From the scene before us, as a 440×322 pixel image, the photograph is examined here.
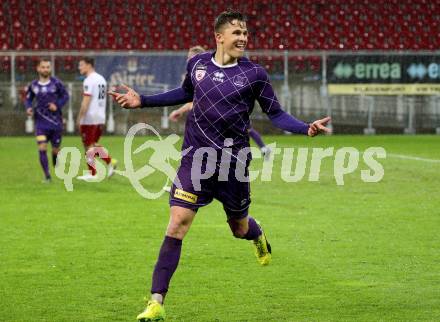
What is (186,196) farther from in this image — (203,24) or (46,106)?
(203,24)

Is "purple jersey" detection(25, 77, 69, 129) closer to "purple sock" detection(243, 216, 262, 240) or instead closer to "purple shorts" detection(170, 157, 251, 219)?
"purple sock" detection(243, 216, 262, 240)

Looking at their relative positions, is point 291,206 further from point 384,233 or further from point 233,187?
point 233,187

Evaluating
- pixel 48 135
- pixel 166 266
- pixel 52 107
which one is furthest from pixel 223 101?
pixel 48 135

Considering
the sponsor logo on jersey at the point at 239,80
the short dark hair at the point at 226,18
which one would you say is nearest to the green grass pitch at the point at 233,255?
the sponsor logo on jersey at the point at 239,80

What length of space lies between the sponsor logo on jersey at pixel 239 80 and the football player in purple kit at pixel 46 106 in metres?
10.3

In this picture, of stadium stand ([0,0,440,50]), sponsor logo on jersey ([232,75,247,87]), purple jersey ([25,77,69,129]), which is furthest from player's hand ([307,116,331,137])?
stadium stand ([0,0,440,50])

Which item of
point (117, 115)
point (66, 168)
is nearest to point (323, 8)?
point (117, 115)

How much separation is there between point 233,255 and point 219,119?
9.07ft

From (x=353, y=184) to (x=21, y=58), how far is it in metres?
15.0

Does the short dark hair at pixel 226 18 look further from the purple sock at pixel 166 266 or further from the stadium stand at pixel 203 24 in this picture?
the stadium stand at pixel 203 24

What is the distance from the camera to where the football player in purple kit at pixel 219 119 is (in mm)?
7027

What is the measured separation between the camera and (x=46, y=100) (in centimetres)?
1748

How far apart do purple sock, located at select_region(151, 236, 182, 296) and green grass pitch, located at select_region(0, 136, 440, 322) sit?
1.17 feet

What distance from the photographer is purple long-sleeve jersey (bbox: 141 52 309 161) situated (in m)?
7.16
